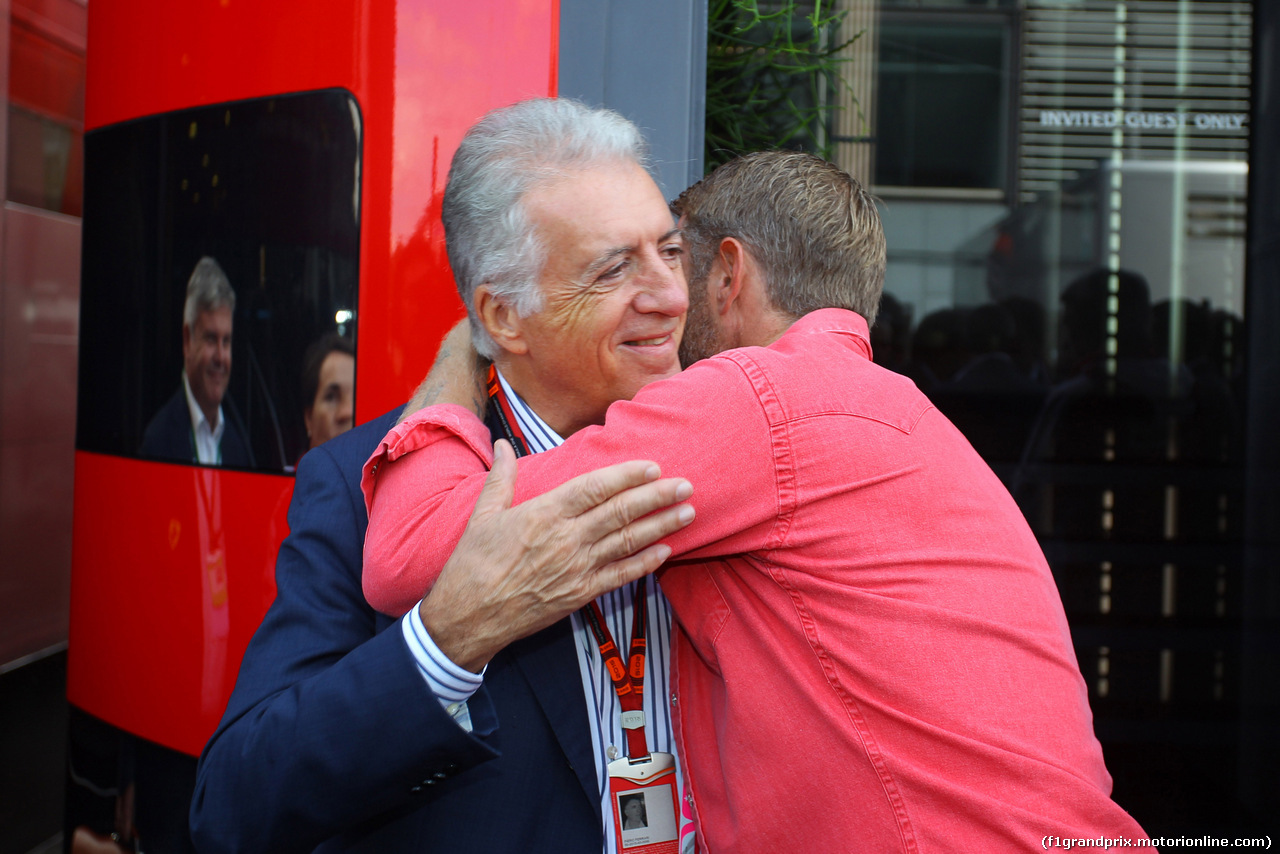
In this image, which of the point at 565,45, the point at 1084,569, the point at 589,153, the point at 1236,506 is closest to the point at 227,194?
the point at 565,45

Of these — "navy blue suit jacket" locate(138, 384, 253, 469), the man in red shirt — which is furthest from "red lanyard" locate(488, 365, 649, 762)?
"navy blue suit jacket" locate(138, 384, 253, 469)

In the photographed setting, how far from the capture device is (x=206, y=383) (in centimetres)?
221

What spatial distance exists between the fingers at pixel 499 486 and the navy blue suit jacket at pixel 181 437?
1.23 m

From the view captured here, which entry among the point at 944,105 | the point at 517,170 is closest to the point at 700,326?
the point at 517,170

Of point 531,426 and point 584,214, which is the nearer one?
point 584,214

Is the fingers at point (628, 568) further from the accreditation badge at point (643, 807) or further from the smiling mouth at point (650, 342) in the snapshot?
the smiling mouth at point (650, 342)

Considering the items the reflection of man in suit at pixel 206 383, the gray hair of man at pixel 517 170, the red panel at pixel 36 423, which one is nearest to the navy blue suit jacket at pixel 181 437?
the reflection of man in suit at pixel 206 383

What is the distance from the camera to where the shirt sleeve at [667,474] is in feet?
3.62

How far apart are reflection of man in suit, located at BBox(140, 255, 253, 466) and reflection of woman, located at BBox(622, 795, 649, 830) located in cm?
133

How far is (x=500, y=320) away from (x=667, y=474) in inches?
21.1

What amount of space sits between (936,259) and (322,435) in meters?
2.99

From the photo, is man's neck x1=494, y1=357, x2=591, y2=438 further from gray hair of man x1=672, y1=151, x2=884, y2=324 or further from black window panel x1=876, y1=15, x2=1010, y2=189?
black window panel x1=876, y1=15, x2=1010, y2=189

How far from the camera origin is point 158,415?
7.53 ft

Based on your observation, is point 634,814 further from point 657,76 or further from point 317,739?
point 657,76
